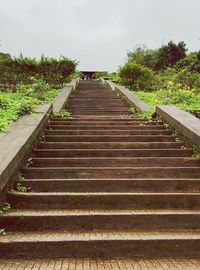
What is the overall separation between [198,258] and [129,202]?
1.11 metres

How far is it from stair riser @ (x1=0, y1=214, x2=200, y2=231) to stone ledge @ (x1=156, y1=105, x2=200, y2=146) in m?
2.02

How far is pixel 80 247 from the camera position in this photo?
4.27 metres

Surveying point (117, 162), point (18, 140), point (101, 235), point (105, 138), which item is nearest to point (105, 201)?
point (101, 235)

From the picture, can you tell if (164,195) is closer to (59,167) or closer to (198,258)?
(198,258)

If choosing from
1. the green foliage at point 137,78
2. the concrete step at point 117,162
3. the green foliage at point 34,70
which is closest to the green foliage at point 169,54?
the green foliage at point 137,78

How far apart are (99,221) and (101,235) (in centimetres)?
26

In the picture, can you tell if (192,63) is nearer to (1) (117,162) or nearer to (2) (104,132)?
(2) (104,132)

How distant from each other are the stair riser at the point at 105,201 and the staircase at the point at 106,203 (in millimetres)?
11

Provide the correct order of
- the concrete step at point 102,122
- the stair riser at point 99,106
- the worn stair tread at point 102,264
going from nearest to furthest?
the worn stair tread at point 102,264 < the concrete step at point 102,122 < the stair riser at point 99,106

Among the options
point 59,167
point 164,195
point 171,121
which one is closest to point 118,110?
point 171,121

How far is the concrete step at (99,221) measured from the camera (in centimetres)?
465

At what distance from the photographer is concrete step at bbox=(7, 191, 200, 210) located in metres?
5.08

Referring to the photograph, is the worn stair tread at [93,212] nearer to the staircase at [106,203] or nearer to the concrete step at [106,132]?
the staircase at [106,203]

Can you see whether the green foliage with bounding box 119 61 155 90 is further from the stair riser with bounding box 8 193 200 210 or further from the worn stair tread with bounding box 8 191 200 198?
the stair riser with bounding box 8 193 200 210
